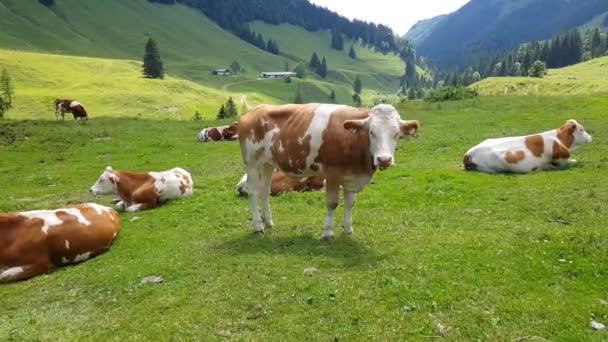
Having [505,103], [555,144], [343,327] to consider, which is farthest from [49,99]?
[343,327]

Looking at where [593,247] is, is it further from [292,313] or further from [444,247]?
[292,313]

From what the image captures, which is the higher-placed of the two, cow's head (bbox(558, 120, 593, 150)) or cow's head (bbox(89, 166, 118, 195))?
cow's head (bbox(558, 120, 593, 150))

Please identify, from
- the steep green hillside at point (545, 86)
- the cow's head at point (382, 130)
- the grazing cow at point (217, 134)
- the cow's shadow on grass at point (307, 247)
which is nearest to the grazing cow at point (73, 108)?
the grazing cow at point (217, 134)

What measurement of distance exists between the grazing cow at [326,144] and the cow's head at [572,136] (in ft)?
44.1

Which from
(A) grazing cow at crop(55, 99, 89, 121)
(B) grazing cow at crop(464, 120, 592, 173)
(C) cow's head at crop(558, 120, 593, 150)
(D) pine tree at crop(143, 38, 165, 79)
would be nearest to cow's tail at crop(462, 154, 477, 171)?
(B) grazing cow at crop(464, 120, 592, 173)

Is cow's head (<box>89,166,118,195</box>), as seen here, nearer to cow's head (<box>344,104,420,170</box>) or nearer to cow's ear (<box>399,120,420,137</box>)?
cow's head (<box>344,104,420,170</box>)

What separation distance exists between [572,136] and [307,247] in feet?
51.8

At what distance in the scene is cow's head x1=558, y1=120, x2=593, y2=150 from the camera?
76.8 feet

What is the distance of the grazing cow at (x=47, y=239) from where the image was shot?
47.1 ft

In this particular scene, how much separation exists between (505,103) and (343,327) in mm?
44886

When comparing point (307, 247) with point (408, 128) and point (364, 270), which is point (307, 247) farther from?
point (408, 128)

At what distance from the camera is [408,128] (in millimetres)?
13008

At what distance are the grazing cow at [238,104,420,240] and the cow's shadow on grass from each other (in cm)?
48

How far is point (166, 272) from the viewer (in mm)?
12906
